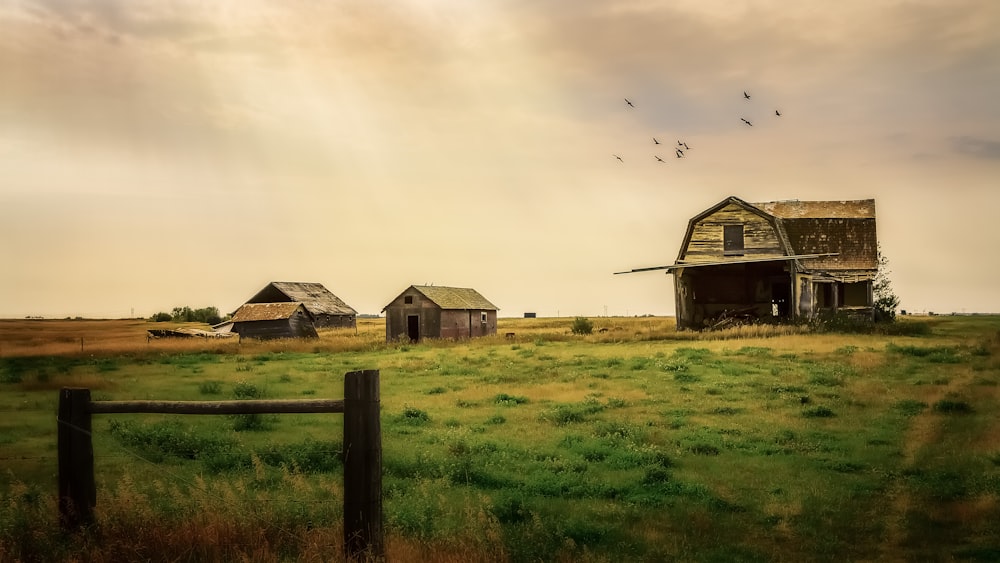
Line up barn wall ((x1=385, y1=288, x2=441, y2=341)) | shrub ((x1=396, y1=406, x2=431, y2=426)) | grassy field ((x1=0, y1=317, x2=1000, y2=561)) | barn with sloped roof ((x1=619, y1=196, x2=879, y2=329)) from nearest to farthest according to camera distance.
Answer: grassy field ((x1=0, y1=317, x2=1000, y2=561)) → shrub ((x1=396, y1=406, x2=431, y2=426)) → barn with sloped roof ((x1=619, y1=196, x2=879, y2=329)) → barn wall ((x1=385, y1=288, x2=441, y2=341))

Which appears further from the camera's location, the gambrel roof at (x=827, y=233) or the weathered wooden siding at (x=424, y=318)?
the weathered wooden siding at (x=424, y=318)

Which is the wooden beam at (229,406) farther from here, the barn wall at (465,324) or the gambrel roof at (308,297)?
the gambrel roof at (308,297)

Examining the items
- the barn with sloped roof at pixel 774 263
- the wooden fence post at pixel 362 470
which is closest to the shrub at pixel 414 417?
the wooden fence post at pixel 362 470

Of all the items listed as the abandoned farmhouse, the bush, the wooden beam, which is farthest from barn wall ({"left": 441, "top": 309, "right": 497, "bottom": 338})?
the wooden beam

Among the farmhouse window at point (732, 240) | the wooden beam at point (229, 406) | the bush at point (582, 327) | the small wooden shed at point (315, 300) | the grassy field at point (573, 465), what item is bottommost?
the grassy field at point (573, 465)

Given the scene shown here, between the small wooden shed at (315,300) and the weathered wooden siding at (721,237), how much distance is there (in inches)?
1274

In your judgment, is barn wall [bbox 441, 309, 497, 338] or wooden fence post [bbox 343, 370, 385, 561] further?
barn wall [bbox 441, 309, 497, 338]

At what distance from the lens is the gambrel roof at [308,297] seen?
64500 millimetres

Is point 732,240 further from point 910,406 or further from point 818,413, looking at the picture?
point 818,413

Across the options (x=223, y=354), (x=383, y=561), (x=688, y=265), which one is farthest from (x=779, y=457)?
(x=223, y=354)

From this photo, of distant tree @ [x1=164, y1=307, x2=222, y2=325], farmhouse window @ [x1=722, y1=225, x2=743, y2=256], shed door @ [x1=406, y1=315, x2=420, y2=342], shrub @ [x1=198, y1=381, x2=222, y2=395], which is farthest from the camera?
distant tree @ [x1=164, y1=307, x2=222, y2=325]

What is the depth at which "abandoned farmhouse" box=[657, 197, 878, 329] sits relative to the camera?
1764 inches

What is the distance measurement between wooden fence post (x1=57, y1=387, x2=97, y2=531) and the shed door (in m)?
45.8

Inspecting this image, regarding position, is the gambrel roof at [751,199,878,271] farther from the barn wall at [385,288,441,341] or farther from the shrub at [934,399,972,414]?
the shrub at [934,399,972,414]
